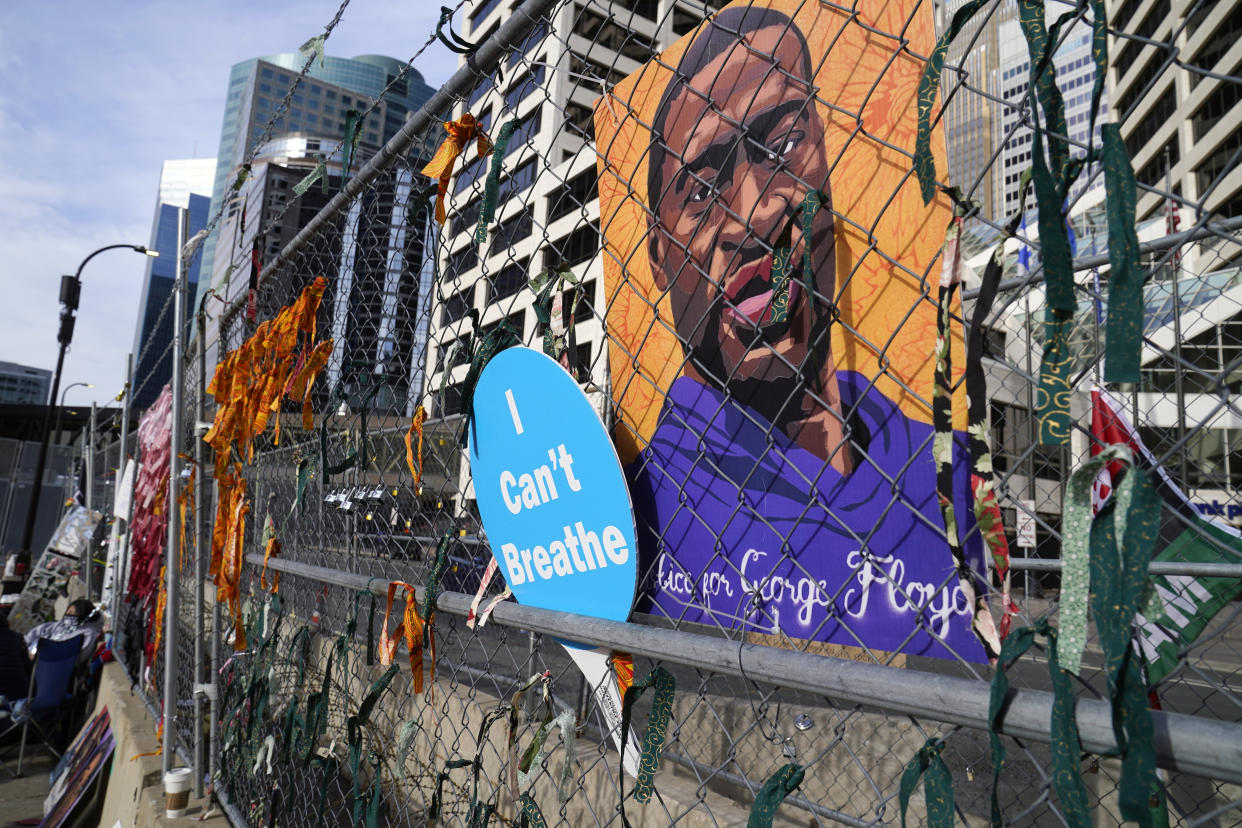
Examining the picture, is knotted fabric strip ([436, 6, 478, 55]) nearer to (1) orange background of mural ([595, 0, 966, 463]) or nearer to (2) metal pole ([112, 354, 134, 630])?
(1) orange background of mural ([595, 0, 966, 463])

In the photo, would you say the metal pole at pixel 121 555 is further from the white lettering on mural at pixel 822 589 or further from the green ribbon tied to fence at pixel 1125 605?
the green ribbon tied to fence at pixel 1125 605

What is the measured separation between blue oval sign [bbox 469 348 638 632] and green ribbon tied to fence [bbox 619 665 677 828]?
12cm

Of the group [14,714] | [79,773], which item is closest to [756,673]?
[79,773]

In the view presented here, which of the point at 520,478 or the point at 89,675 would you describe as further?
the point at 89,675

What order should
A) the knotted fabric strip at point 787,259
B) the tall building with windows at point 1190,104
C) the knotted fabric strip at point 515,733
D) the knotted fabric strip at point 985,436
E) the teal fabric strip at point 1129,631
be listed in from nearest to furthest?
the teal fabric strip at point 1129,631
the knotted fabric strip at point 985,436
the knotted fabric strip at point 787,259
the knotted fabric strip at point 515,733
the tall building with windows at point 1190,104

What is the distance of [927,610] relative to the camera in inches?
35.8

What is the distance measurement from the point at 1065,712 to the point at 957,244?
1.61 feet

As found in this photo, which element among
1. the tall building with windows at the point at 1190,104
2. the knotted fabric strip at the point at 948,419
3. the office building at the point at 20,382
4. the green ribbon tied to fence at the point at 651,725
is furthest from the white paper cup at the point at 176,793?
the office building at the point at 20,382

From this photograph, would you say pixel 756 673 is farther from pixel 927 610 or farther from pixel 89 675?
pixel 89 675

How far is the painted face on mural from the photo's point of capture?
1.06 m

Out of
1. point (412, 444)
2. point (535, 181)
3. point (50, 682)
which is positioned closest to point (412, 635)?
point (412, 444)

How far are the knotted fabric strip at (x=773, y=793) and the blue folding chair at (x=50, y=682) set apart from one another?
782cm

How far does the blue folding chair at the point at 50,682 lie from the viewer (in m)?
6.56

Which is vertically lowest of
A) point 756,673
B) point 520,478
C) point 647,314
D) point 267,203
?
point 756,673
